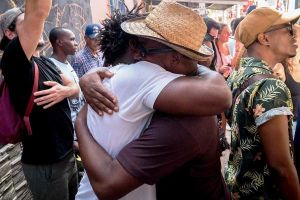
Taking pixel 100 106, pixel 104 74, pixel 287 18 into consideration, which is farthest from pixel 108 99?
pixel 287 18

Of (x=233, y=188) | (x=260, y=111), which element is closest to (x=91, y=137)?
(x=260, y=111)

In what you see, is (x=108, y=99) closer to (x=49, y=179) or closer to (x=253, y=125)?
(x=253, y=125)

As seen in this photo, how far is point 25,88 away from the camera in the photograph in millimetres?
2227

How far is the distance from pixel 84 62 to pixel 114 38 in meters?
3.42

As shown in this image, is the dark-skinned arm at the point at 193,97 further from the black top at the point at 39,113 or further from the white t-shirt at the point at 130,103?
the black top at the point at 39,113

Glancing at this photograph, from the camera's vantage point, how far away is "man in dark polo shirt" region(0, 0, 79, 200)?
211cm

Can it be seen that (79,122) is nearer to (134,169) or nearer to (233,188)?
(134,169)

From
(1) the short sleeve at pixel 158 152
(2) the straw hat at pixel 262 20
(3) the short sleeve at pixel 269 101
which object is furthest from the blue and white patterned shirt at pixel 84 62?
(1) the short sleeve at pixel 158 152

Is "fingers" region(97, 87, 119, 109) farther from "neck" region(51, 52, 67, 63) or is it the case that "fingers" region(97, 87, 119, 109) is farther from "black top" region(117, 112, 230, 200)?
"neck" region(51, 52, 67, 63)

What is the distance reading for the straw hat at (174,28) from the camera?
1246mm

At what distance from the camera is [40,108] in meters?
2.33

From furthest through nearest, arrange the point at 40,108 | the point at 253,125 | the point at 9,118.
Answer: the point at 40,108 < the point at 9,118 < the point at 253,125

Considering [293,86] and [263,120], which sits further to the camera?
[293,86]

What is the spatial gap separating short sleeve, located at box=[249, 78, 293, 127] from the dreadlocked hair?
2.67ft
